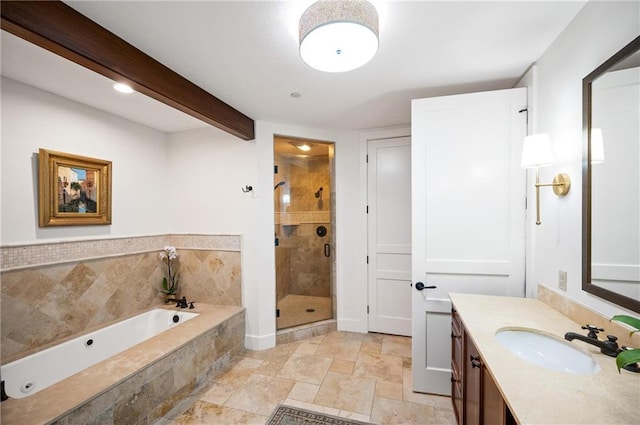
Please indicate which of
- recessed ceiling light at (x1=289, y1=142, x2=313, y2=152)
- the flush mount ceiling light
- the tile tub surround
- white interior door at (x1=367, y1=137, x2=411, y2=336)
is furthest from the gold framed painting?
white interior door at (x1=367, y1=137, x2=411, y2=336)

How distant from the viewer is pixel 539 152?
57.6 inches

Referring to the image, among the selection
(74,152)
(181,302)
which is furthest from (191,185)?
(181,302)

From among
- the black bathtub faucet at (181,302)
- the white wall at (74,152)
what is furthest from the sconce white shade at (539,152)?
the white wall at (74,152)

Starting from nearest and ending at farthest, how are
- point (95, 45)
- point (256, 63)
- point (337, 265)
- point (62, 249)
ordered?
1. point (95, 45)
2. point (256, 63)
3. point (62, 249)
4. point (337, 265)

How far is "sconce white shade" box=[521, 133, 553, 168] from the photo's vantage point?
145 centimetres

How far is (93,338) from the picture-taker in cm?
237

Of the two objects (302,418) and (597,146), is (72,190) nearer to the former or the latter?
(302,418)

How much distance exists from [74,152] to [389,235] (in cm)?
331

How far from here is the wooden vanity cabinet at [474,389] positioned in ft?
3.16

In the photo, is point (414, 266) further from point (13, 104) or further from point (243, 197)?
point (13, 104)

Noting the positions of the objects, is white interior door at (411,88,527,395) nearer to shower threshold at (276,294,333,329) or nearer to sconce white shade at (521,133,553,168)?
sconce white shade at (521,133,553,168)

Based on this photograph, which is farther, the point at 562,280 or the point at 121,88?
the point at 121,88

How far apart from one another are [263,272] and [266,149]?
1395mm

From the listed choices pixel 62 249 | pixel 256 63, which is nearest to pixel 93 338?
pixel 62 249
